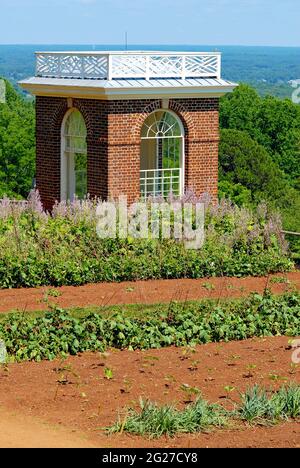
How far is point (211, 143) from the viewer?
25750 millimetres

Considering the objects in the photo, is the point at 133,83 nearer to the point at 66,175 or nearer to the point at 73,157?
the point at 73,157

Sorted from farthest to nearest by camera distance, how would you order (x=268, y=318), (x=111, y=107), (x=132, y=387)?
1. (x=111, y=107)
2. (x=268, y=318)
3. (x=132, y=387)

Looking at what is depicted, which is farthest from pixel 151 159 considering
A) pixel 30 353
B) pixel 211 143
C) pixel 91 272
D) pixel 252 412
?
pixel 252 412

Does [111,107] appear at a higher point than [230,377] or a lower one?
higher

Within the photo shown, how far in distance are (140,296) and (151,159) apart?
8.60 m

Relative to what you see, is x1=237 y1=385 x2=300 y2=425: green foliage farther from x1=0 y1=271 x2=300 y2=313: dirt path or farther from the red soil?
x1=0 y1=271 x2=300 y2=313: dirt path

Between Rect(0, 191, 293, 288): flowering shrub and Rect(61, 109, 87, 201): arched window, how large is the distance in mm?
3977

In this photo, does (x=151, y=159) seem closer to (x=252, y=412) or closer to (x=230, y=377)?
(x=230, y=377)

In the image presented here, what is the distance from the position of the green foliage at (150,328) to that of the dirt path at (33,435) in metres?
2.30

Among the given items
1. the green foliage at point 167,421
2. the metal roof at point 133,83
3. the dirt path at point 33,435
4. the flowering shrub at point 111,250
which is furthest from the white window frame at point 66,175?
the green foliage at point 167,421

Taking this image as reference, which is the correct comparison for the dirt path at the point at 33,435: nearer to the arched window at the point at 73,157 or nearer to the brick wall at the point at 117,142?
the brick wall at the point at 117,142

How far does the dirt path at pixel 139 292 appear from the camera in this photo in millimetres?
17203

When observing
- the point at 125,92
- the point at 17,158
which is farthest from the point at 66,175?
the point at 17,158

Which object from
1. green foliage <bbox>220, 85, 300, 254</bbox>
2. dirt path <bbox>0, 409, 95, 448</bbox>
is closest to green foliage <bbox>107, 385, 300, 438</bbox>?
dirt path <bbox>0, 409, 95, 448</bbox>
